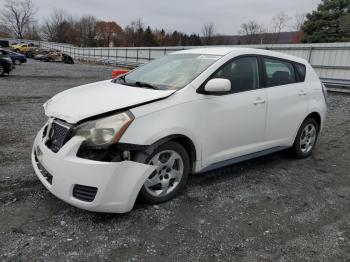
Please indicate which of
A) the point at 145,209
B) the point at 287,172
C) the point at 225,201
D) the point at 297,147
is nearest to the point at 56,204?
the point at 145,209

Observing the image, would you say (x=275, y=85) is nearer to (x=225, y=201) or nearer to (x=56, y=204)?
(x=225, y=201)

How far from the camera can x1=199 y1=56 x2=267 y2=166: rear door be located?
360 cm

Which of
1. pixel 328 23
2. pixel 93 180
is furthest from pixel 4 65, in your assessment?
pixel 328 23

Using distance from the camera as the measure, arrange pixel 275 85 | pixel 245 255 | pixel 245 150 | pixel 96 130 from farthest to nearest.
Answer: pixel 275 85, pixel 245 150, pixel 96 130, pixel 245 255

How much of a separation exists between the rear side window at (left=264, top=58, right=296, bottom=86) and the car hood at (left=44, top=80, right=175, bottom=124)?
66.2 inches

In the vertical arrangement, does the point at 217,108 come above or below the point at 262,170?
above

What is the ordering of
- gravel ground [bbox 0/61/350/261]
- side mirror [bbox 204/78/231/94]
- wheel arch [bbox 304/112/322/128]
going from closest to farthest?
gravel ground [bbox 0/61/350/261] < side mirror [bbox 204/78/231/94] < wheel arch [bbox 304/112/322/128]

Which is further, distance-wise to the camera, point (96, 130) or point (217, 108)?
point (217, 108)

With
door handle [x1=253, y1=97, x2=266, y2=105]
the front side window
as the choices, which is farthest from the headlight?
door handle [x1=253, y1=97, x2=266, y2=105]

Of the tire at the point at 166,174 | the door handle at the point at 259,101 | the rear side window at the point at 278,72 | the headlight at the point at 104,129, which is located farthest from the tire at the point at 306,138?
the headlight at the point at 104,129

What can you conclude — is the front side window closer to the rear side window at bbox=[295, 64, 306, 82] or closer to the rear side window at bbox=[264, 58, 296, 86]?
the rear side window at bbox=[264, 58, 296, 86]

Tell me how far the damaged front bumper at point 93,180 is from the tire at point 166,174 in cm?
24

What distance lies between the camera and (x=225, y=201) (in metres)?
3.60

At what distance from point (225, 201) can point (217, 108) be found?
1.05 metres
